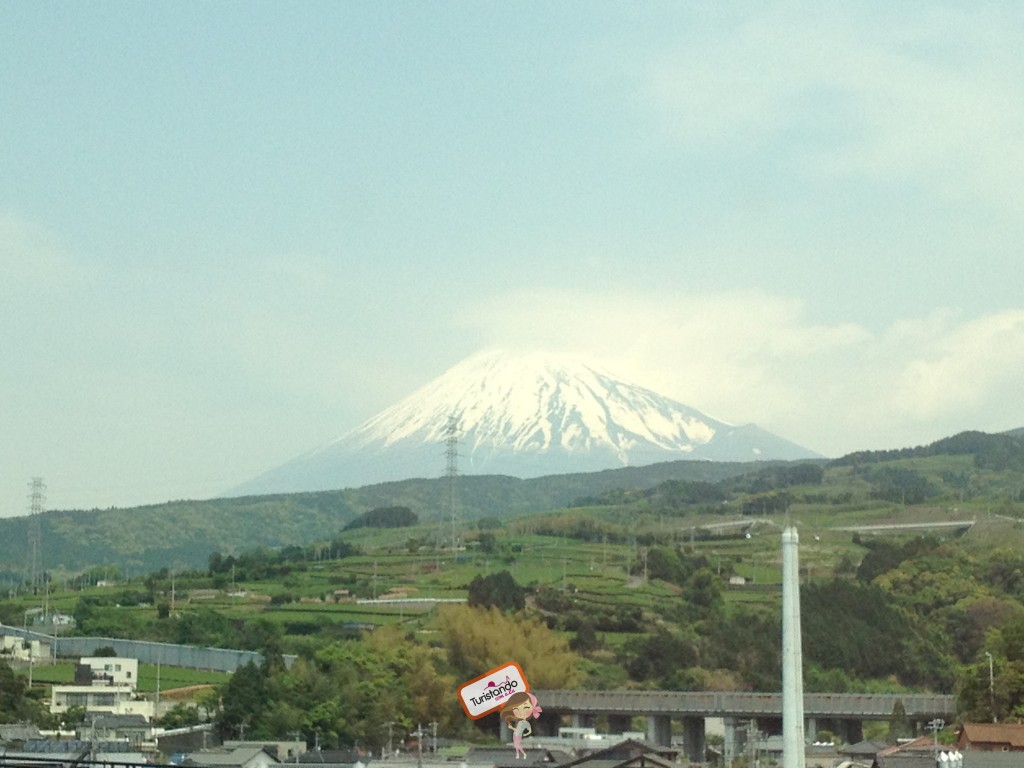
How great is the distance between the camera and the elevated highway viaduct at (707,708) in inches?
3701

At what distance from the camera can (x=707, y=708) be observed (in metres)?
95.3

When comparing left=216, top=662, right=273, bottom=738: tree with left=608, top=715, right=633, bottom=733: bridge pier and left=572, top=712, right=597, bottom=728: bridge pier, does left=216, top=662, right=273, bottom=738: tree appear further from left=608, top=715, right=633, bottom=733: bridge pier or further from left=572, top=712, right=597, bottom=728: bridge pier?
left=608, top=715, right=633, bottom=733: bridge pier

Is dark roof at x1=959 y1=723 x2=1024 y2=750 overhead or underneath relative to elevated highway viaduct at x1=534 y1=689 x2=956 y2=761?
overhead

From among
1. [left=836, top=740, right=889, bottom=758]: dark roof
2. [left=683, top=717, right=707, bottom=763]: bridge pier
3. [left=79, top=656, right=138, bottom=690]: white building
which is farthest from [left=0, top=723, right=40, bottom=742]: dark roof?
[left=683, top=717, right=707, bottom=763]: bridge pier

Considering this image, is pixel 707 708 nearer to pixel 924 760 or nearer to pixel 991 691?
pixel 991 691

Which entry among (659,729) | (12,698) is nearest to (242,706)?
(12,698)

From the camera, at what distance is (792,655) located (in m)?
42.4

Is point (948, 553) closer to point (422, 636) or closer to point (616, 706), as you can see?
point (422, 636)

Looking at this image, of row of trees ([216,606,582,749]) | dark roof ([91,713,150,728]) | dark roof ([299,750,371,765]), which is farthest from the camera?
row of trees ([216,606,582,749])

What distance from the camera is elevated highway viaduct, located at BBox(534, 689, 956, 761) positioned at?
94.0 meters

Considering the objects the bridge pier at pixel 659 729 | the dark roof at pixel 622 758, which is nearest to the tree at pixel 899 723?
the bridge pier at pixel 659 729

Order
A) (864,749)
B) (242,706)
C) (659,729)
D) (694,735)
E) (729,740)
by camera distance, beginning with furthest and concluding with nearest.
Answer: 1. (694,735)
2. (659,729)
3. (729,740)
4. (242,706)
5. (864,749)

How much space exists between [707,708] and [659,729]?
397 cm

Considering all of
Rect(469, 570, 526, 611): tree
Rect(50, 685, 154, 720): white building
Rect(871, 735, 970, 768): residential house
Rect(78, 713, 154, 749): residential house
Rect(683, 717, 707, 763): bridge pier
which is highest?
Rect(469, 570, 526, 611): tree
